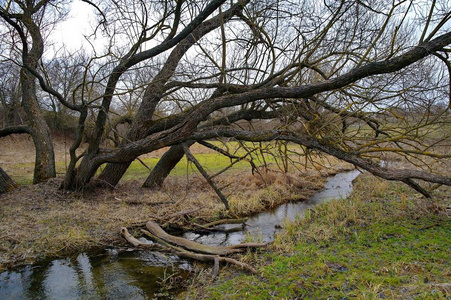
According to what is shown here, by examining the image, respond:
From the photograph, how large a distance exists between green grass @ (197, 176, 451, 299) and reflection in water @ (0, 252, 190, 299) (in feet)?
3.77

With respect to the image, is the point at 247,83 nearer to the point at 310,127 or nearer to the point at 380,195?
the point at 310,127

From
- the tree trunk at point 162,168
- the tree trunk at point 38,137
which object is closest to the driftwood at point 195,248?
the tree trunk at point 162,168

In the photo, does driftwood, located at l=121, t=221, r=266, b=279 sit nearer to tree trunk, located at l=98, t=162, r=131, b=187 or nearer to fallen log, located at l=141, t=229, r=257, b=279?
fallen log, located at l=141, t=229, r=257, b=279

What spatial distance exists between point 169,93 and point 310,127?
12.5ft

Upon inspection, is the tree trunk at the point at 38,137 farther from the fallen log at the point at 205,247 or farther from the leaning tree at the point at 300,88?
the fallen log at the point at 205,247

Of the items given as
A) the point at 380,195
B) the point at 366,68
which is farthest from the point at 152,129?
the point at 380,195

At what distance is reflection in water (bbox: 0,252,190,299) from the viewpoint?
15.7ft

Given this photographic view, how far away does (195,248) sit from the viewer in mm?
6043

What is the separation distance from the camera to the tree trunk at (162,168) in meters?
11.5

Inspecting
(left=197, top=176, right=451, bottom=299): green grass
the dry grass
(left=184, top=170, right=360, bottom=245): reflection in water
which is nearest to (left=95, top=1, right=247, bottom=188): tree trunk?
the dry grass

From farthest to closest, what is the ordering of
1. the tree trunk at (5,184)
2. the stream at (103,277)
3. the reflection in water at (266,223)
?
the tree trunk at (5,184) < the reflection in water at (266,223) < the stream at (103,277)

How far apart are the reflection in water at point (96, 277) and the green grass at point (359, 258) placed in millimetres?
1150

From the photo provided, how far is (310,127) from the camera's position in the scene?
811 centimetres

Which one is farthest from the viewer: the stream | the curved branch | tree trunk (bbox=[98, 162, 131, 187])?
the curved branch
